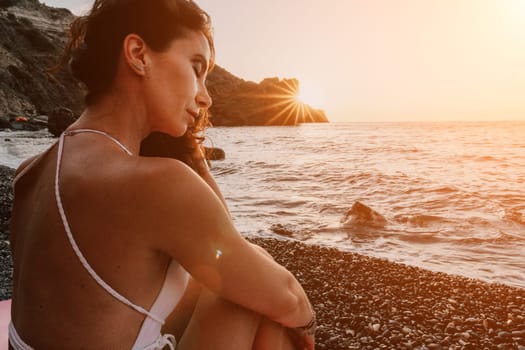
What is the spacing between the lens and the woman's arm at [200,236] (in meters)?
1.29

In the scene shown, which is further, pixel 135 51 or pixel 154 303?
pixel 135 51

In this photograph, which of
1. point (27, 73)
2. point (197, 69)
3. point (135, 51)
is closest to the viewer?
point (135, 51)

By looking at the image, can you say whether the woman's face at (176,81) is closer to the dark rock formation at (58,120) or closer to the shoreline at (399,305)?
the shoreline at (399,305)

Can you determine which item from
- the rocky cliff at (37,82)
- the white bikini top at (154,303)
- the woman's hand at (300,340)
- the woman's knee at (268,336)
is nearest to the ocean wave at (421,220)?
the rocky cliff at (37,82)

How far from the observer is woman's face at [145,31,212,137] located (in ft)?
5.70

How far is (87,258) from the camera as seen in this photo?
1338 millimetres

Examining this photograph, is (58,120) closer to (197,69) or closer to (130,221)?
(197,69)

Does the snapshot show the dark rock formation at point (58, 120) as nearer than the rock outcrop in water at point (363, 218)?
No

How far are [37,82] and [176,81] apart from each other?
78939 mm

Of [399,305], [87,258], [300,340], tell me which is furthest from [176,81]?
[399,305]

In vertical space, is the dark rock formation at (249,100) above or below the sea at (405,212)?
above

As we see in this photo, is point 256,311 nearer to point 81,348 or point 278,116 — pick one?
point 81,348

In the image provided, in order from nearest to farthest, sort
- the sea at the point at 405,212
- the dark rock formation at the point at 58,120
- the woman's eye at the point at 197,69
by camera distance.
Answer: the woman's eye at the point at 197,69 < the sea at the point at 405,212 < the dark rock formation at the point at 58,120

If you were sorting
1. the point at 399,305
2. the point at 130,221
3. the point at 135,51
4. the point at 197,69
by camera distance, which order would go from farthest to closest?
the point at 399,305, the point at 197,69, the point at 135,51, the point at 130,221
